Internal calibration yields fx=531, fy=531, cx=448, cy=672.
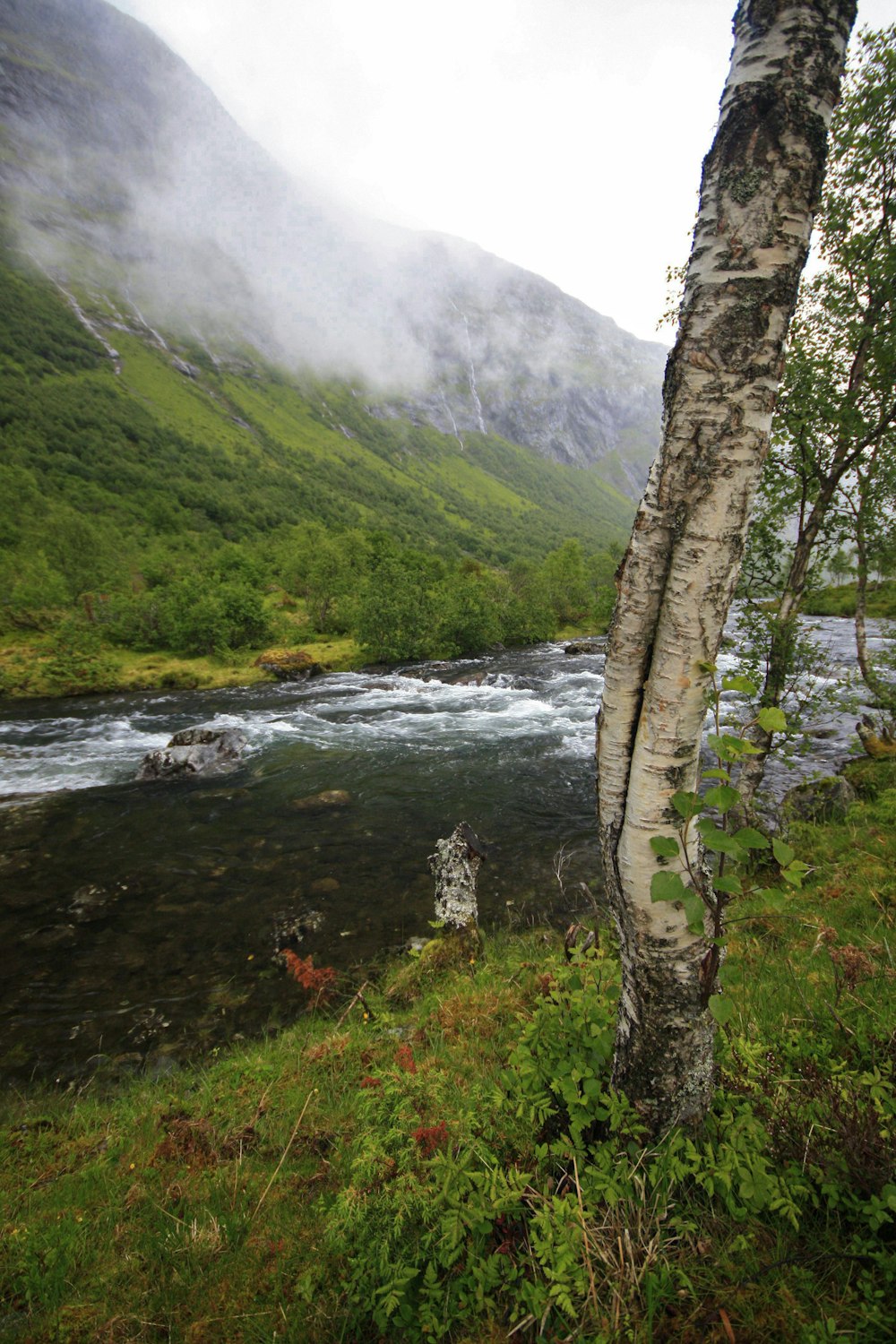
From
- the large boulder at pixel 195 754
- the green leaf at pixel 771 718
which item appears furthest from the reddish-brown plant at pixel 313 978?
the large boulder at pixel 195 754

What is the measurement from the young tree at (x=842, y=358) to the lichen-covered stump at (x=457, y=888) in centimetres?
445

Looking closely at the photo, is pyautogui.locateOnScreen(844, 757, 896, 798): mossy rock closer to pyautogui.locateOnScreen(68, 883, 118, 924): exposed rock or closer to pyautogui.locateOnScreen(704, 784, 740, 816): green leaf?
pyautogui.locateOnScreen(704, 784, 740, 816): green leaf

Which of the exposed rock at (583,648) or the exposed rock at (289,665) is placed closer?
the exposed rock at (289,665)

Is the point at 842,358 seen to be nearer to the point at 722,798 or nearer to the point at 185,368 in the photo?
the point at 722,798

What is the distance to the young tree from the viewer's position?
718cm

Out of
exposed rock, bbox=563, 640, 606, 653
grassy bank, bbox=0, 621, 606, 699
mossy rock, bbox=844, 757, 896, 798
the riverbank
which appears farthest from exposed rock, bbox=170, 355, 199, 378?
the riverbank

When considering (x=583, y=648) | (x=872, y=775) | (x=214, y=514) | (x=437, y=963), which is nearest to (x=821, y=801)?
(x=872, y=775)

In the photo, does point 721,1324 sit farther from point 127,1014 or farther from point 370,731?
point 370,731

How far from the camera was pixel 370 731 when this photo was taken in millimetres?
23172

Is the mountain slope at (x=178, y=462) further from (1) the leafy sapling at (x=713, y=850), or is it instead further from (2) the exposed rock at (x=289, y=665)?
(1) the leafy sapling at (x=713, y=850)

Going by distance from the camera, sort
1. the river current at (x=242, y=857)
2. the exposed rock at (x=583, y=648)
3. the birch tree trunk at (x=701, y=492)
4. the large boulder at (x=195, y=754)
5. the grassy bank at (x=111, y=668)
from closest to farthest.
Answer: the birch tree trunk at (x=701, y=492), the river current at (x=242, y=857), the large boulder at (x=195, y=754), the grassy bank at (x=111, y=668), the exposed rock at (x=583, y=648)

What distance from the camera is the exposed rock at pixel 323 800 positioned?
1513cm

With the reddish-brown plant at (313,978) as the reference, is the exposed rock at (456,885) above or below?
above

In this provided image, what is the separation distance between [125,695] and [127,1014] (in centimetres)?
2832
